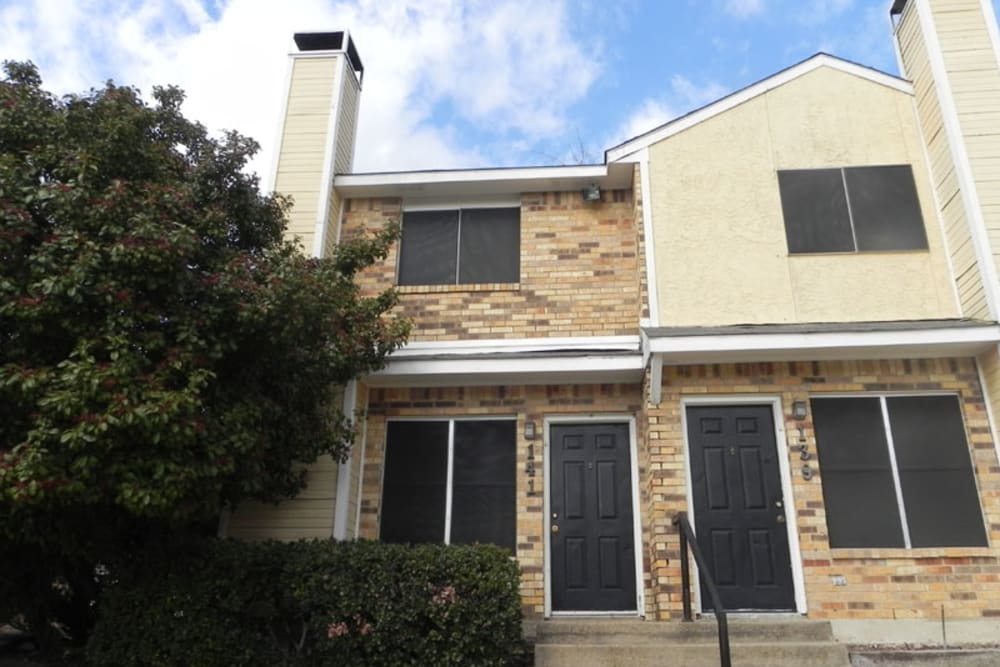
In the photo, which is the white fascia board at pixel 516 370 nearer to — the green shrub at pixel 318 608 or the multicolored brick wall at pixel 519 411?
the multicolored brick wall at pixel 519 411

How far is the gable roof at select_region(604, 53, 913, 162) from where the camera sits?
26.7 ft

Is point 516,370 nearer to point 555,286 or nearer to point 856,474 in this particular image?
point 555,286

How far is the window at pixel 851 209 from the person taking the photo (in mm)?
7574

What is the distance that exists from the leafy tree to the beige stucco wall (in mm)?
3146

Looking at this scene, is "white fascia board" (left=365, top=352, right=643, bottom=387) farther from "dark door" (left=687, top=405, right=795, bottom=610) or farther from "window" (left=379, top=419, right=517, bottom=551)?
"dark door" (left=687, top=405, right=795, bottom=610)

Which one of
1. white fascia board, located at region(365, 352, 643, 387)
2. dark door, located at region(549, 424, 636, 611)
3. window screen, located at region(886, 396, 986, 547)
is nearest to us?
window screen, located at region(886, 396, 986, 547)

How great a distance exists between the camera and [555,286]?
27.0 feet

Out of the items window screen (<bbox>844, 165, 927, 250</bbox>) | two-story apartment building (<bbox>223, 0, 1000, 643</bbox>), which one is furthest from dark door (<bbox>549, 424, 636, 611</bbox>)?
window screen (<bbox>844, 165, 927, 250</bbox>)

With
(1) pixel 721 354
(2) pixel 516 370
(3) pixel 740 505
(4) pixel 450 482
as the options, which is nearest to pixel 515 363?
(2) pixel 516 370

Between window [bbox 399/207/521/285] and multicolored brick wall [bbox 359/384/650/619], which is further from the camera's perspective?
window [bbox 399/207/521/285]

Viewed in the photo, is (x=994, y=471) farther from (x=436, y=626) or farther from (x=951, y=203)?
(x=436, y=626)

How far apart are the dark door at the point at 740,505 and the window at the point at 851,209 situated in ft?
6.37

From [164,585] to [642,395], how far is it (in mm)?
4737

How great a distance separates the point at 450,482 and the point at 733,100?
5.23 meters
